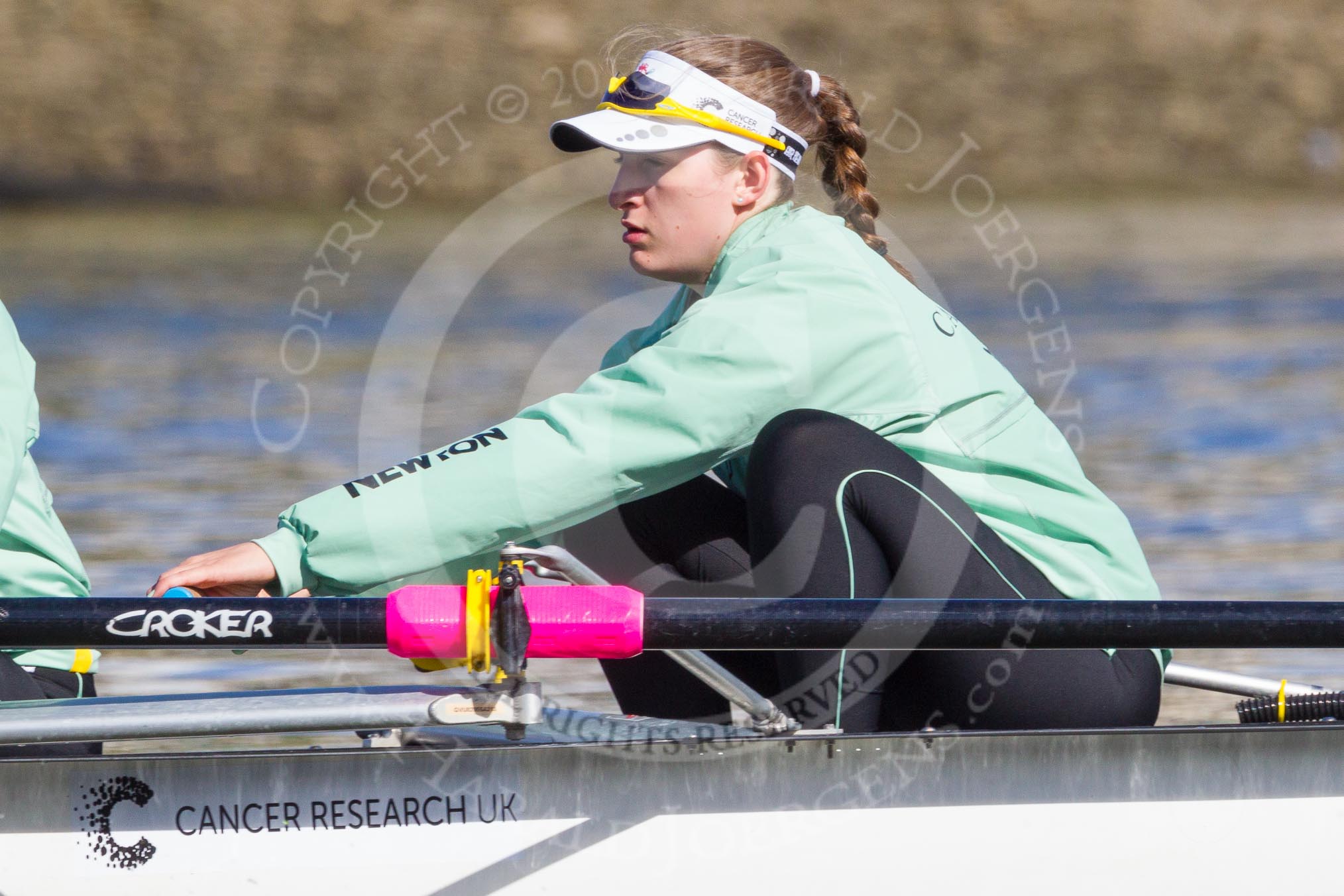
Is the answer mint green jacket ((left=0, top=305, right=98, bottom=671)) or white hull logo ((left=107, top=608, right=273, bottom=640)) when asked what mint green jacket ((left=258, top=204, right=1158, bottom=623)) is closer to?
white hull logo ((left=107, top=608, right=273, bottom=640))

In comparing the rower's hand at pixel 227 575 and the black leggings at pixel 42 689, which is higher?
the rower's hand at pixel 227 575

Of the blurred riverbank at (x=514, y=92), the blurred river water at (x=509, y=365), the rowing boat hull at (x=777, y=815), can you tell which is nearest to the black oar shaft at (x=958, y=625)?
the rowing boat hull at (x=777, y=815)

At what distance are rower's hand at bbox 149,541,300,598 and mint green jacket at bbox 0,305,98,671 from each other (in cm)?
16

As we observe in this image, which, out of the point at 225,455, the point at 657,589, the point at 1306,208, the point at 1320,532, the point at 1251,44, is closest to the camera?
the point at 657,589

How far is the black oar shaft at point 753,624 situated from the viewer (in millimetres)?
1869

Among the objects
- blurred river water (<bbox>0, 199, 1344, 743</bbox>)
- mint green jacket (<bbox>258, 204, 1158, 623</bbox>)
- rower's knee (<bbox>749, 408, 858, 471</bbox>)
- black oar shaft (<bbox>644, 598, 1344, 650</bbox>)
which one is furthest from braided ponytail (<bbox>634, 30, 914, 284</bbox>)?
blurred river water (<bbox>0, 199, 1344, 743</bbox>)

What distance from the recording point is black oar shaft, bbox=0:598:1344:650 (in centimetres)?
187

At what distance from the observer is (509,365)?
9.26 metres

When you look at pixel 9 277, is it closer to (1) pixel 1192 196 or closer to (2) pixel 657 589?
(2) pixel 657 589

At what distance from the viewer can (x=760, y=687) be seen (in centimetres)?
237

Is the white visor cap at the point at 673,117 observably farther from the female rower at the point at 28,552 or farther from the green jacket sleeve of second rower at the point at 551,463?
the female rower at the point at 28,552

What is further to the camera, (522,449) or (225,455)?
(225,455)

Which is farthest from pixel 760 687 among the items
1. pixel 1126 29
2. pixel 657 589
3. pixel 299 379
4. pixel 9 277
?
pixel 1126 29

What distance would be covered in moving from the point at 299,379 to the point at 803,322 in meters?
7.41
